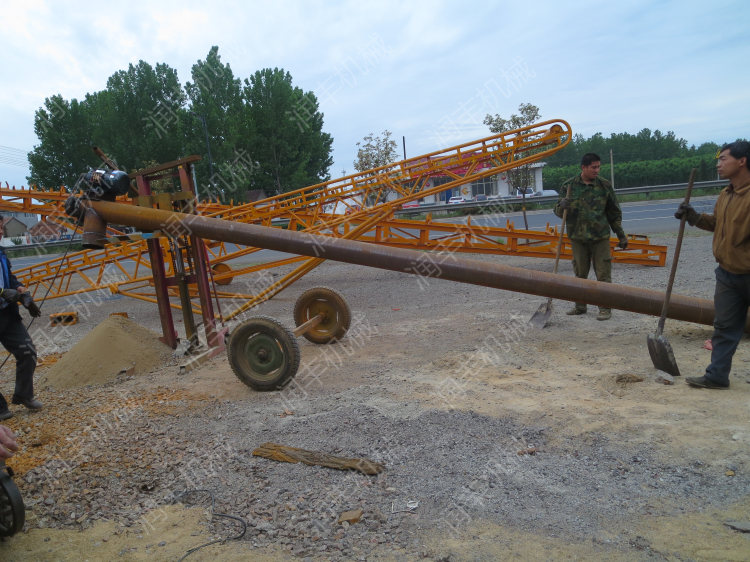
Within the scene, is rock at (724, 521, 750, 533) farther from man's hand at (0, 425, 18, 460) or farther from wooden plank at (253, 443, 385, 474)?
man's hand at (0, 425, 18, 460)

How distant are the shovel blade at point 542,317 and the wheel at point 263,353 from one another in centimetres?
313

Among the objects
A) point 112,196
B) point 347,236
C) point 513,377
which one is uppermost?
point 112,196

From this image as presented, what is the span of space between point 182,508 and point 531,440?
225 cm

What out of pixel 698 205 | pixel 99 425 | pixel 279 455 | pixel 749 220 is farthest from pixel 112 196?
pixel 698 205

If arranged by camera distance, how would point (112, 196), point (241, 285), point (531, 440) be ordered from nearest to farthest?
1. point (531, 440)
2. point (112, 196)
3. point (241, 285)

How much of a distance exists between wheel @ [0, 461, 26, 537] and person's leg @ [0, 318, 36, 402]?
2273mm

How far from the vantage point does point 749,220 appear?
3750 millimetres

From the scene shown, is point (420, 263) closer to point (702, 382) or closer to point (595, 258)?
point (702, 382)

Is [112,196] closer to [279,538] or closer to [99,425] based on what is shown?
[99,425]

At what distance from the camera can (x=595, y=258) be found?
6.62 m

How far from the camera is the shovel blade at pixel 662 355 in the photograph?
4246 millimetres

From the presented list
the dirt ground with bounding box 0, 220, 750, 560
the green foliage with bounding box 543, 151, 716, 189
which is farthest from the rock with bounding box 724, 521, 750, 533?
the green foliage with bounding box 543, 151, 716, 189

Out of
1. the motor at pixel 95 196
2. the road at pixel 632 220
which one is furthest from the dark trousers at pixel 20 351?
the road at pixel 632 220

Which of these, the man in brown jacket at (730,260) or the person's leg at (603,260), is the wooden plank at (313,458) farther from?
the person's leg at (603,260)
